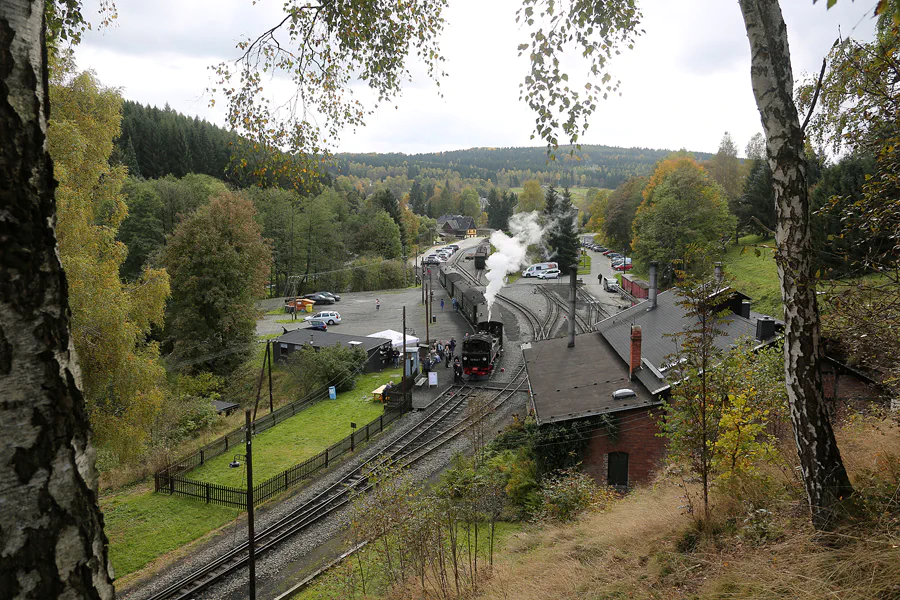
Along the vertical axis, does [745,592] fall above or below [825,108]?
below

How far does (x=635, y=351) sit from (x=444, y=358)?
16.1 m

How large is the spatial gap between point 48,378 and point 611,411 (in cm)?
1563

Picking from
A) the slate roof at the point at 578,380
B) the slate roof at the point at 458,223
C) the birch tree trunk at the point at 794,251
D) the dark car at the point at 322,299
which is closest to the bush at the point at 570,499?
the slate roof at the point at 578,380

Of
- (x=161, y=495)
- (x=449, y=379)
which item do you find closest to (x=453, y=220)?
(x=449, y=379)

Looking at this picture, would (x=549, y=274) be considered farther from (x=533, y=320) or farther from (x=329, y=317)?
(x=329, y=317)

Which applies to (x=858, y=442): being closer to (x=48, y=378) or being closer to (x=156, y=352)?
(x=48, y=378)

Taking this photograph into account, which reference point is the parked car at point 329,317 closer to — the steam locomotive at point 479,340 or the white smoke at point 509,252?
the steam locomotive at point 479,340

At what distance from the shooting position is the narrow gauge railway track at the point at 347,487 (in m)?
13.0

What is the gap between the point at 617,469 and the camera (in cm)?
1623

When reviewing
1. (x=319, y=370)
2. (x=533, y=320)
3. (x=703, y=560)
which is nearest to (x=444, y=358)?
(x=319, y=370)

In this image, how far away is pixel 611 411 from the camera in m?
15.7

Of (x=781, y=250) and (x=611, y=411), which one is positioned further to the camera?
(x=611, y=411)

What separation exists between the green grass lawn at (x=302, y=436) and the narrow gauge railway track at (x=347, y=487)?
2761mm

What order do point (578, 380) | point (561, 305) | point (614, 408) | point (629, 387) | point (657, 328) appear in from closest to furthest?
point (614, 408) → point (629, 387) → point (578, 380) → point (657, 328) → point (561, 305)
